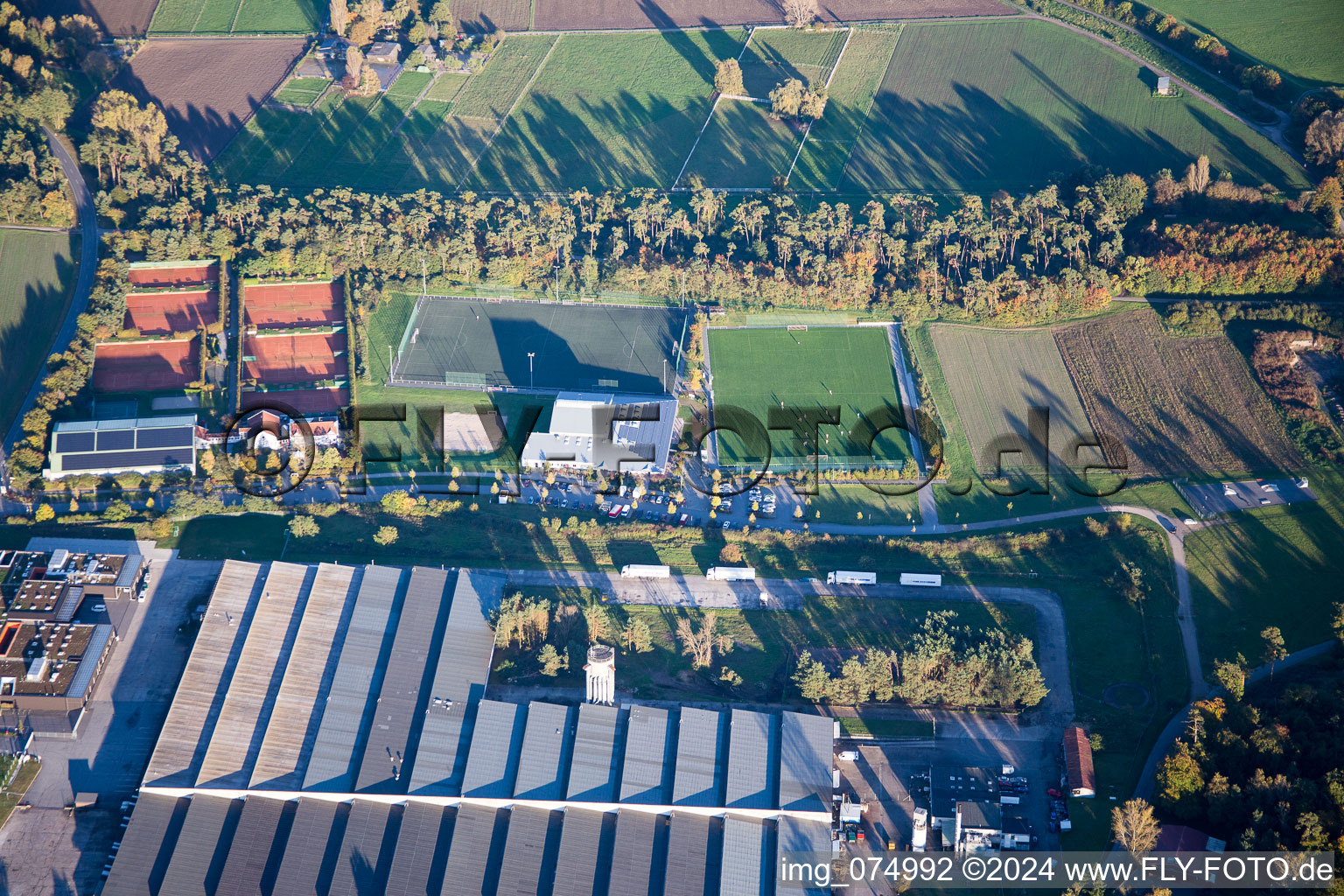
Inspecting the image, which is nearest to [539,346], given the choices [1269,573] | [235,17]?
[1269,573]

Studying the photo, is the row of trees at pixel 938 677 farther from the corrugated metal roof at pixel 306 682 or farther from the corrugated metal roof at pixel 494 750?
the corrugated metal roof at pixel 306 682

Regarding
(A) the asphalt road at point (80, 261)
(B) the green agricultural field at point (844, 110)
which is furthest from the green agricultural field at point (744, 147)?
(A) the asphalt road at point (80, 261)

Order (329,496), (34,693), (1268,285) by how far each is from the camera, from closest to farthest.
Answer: (34,693), (329,496), (1268,285)

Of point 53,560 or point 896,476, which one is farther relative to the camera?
point 896,476

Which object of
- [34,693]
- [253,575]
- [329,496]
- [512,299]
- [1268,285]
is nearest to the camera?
[34,693]

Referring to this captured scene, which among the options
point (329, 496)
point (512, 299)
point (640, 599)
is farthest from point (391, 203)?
point (640, 599)

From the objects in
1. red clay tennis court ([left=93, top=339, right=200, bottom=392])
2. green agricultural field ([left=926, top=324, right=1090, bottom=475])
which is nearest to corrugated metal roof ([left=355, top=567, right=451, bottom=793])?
red clay tennis court ([left=93, top=339, right=200, bottom=392])

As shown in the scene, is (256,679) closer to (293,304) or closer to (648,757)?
(648,757)

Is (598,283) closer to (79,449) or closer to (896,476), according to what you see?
(896,476)
